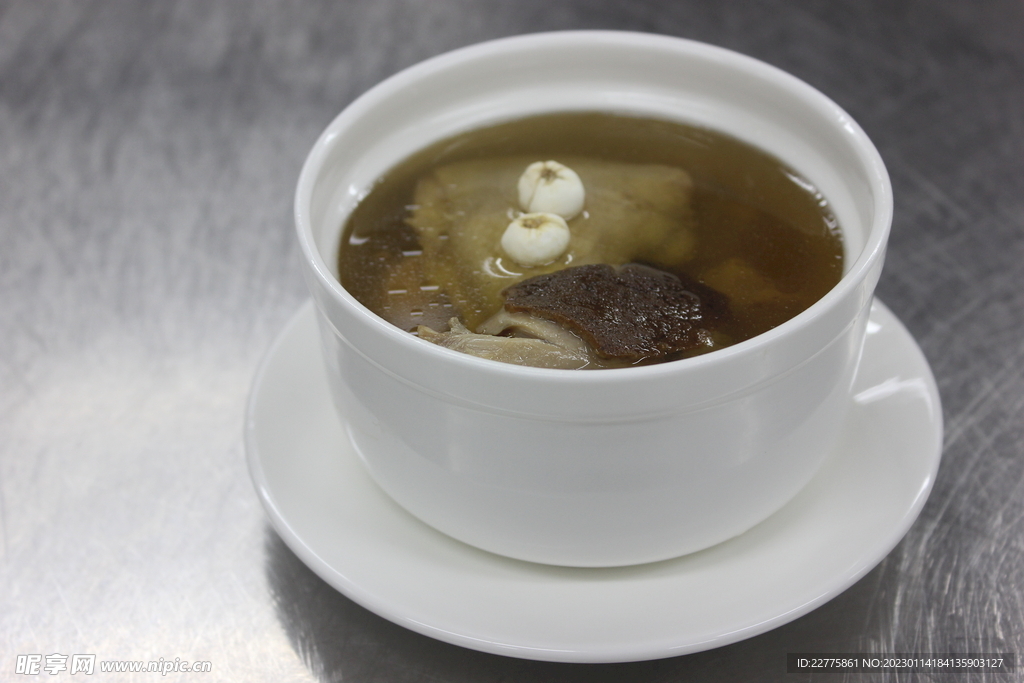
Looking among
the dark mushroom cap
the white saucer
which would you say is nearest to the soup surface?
the dark mushroom cap

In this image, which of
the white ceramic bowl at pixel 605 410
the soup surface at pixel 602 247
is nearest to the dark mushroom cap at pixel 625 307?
the soup surface at pixel 602 247

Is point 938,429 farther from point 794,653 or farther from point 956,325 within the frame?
point 956,325

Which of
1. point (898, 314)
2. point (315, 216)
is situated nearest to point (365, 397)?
point (315, 216)

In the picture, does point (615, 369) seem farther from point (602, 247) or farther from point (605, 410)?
point (602, 247)

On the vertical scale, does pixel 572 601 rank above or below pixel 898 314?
above

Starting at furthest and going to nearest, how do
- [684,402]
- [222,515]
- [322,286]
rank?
1. [222,515]
2. [322,286]
3. [684,402]

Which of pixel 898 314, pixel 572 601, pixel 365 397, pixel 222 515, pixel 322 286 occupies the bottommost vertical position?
pixel 222 515

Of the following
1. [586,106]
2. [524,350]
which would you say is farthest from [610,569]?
[586,106]
